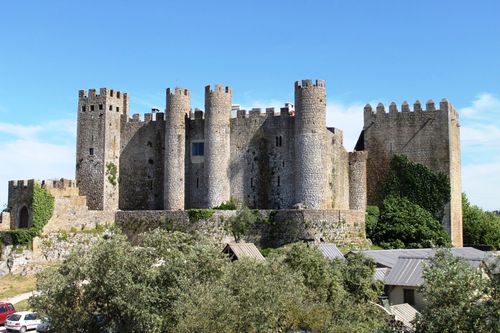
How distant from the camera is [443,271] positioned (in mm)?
22094

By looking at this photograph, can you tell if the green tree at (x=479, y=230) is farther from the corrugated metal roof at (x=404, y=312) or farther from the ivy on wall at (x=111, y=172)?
the ivy on wall at (x=111, y=172)

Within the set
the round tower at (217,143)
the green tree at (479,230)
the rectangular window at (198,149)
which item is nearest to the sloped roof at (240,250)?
the round tower at (217,143)

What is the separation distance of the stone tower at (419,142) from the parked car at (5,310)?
111ft

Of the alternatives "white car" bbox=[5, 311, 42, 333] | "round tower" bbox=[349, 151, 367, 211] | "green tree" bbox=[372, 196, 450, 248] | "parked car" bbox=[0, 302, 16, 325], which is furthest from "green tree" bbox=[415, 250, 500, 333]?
"round tower" bbox=[349, 151, 367, 211]

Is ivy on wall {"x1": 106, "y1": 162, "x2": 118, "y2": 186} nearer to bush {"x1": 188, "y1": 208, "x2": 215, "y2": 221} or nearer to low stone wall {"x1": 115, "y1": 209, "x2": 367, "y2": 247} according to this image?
low stone wall {"x1": 115, "y1": 209, "x2": 367, "y2": 247}

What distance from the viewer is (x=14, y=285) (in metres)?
44.1

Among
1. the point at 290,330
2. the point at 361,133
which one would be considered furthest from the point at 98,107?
the point at 290,330

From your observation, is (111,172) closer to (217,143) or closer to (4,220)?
(217,143)

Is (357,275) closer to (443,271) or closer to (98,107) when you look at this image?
(443,271)

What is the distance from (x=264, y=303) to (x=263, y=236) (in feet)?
87.3

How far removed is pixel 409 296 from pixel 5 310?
22013mm

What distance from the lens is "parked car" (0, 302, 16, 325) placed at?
35.1 metres

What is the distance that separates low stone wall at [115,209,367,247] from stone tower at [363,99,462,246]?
8559 mm

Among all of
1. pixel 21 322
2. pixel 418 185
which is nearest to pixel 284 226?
pixel 418 185
